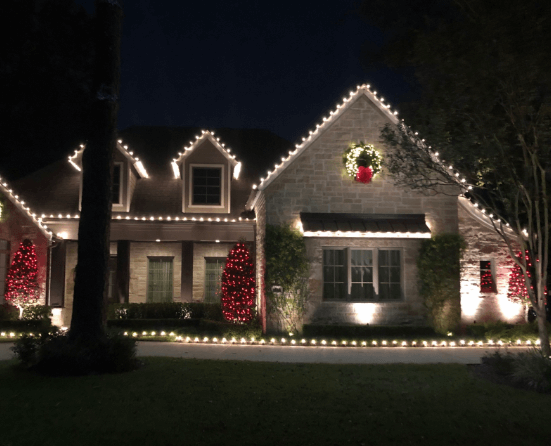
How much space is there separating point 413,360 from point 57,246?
12.7m

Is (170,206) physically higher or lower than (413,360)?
higher

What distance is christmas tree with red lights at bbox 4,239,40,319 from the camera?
60.2 feet

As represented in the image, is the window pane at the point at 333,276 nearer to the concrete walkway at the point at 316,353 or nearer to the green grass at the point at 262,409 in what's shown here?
the concrete walkway at the point at 316,353

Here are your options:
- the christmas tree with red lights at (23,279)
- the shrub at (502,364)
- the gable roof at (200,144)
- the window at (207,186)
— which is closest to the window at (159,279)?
the window at (207,186)

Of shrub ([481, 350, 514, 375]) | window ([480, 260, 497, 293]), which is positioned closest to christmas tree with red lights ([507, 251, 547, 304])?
window ([480, 260, 497, 293])

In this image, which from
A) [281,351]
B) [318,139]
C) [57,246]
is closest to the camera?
[281,351]

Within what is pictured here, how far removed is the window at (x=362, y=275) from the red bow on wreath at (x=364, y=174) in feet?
6.74

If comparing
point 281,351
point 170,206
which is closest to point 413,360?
point 281,351

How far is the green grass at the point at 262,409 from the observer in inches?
242

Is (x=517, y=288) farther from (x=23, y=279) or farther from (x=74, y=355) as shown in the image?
(x=23, y=279)

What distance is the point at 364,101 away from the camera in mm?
17484

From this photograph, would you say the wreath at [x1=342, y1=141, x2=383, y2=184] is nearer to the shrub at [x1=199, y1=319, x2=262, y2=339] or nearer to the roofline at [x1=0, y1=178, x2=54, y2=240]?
the shrub at [x1=199, y1=319, x2=262, y2=339]

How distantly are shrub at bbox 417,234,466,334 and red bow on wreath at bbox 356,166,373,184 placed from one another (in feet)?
8.19

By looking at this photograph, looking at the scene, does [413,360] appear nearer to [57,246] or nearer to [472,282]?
[472,282]
